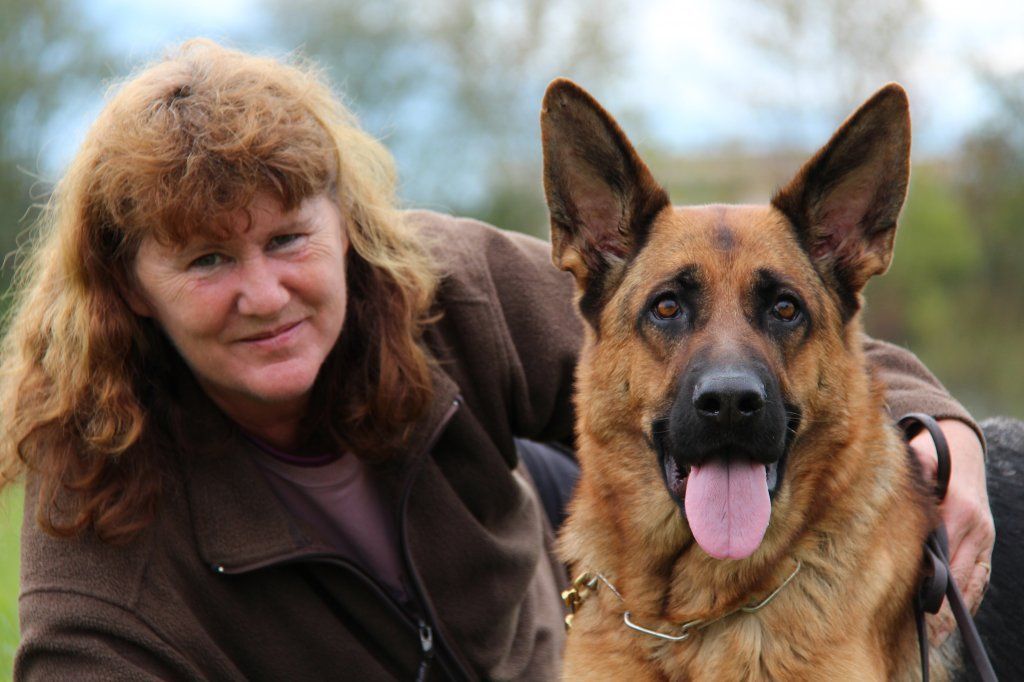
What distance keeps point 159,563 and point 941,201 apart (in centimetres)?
2046

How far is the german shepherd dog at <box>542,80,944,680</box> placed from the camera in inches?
104

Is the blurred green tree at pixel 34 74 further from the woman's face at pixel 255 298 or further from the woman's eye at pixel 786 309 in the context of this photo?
the woman's eye at pixel 786 309

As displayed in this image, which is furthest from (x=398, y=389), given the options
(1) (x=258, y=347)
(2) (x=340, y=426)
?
(1) (x=258, y=347)

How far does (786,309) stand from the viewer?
9.28 ft

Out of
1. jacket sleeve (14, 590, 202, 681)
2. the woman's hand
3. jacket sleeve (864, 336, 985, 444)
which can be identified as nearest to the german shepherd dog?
the woman's hand

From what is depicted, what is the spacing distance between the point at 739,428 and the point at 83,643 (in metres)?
1.79

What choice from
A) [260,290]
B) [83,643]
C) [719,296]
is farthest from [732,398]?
[83,643]

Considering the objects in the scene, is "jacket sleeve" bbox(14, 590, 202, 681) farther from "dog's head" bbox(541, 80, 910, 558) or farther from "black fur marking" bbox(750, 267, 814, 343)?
"black fur marking" bbox(750, 267, 814, 343)

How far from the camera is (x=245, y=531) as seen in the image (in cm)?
309

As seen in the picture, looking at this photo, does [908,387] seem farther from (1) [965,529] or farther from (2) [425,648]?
(2) [425,648]

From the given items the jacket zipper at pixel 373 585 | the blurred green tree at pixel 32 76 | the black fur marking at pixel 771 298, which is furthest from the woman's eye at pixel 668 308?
the blurred green tree at pixel 32 76

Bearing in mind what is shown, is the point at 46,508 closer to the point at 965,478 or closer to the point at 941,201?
the point at 965,478

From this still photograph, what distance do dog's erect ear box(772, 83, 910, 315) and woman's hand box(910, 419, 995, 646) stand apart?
58 cm

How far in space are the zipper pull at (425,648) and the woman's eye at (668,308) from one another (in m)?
1.25
